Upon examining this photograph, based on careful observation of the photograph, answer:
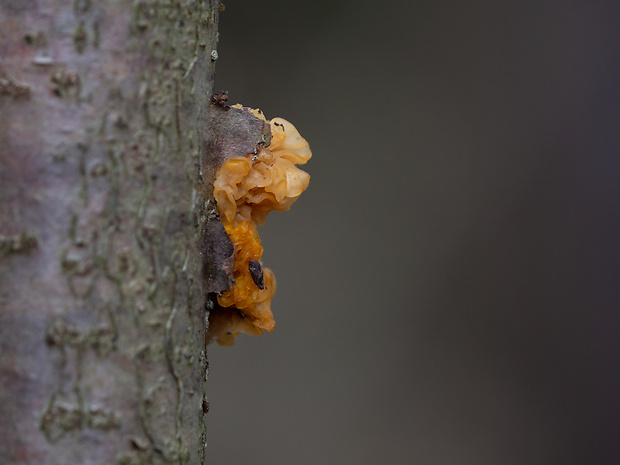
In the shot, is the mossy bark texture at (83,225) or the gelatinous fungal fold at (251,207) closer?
the mossy bark texture at (83,225)

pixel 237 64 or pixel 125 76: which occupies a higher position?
pixel 237 64

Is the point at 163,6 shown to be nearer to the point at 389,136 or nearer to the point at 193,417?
the point at 193,417

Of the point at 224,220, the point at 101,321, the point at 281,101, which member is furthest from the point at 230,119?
the point at 281,101

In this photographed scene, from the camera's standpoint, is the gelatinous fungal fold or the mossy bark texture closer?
the mossy bark texture

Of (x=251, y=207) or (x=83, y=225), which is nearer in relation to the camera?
(x=83, y=225)
